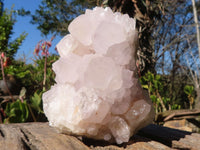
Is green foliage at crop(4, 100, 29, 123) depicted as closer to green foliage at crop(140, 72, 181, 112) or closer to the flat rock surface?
the flat rock surface

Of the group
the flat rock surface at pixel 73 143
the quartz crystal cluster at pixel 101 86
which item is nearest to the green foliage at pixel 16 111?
the flat rock surface at pixel 73 143

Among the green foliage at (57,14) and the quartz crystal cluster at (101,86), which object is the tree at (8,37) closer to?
the green foliage at (57,14)

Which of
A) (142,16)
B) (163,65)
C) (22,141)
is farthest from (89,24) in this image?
(163,65)

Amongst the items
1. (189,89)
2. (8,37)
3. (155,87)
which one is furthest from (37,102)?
(8,37)

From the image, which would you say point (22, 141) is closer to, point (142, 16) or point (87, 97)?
point (87, 97)

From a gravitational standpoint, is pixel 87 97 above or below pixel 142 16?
below

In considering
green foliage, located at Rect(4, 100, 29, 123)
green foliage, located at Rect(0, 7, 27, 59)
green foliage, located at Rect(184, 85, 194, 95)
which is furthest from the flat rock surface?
green foliage, located at Rect(0, 7, 27, 59)

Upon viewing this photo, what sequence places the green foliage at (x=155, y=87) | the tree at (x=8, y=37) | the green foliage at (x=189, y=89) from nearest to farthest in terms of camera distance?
the green foliage at (x=155, y=87) < the green foliage at (x=189, y=89) < the tree at (x=8, y=37)
